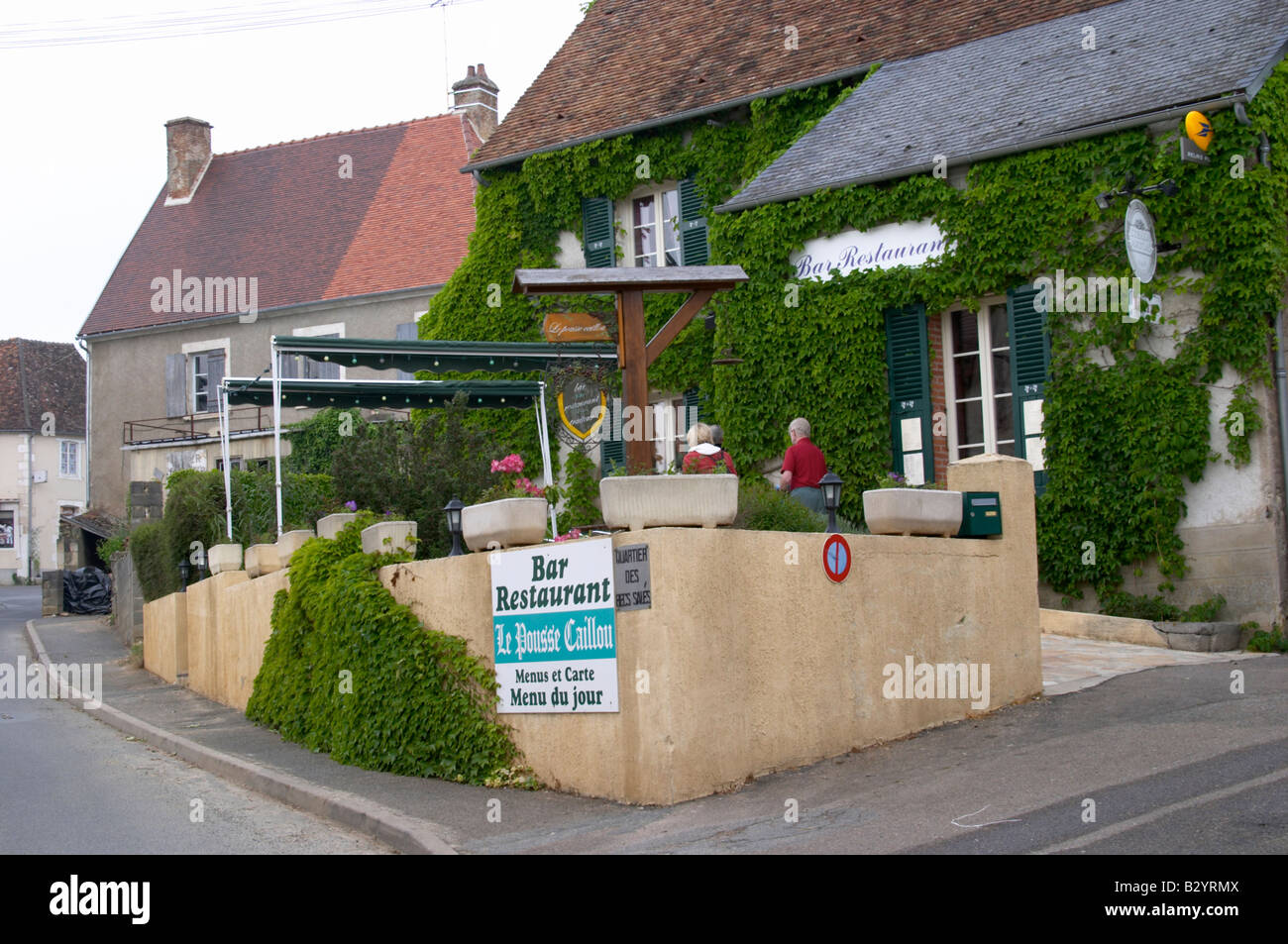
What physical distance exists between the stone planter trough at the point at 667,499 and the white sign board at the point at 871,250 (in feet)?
26.6

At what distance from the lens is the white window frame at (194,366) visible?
34406mm

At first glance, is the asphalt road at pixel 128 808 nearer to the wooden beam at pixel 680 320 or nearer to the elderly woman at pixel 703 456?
the elderly woman at pixel 703 456

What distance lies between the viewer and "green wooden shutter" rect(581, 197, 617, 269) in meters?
20.6

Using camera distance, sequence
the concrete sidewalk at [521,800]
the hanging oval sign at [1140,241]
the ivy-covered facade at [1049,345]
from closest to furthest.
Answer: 1. the concrete sidewalk at [521,800]
2. the ivy-covered facade at [1049,345]
3. the hanging oval sign at [1140,241]

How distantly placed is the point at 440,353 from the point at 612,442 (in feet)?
13.9

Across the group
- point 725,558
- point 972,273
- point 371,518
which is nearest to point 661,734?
point 725,558

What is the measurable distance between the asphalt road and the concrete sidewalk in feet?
0.61

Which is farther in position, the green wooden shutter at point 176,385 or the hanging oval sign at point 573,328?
the green wooden shutter at point 176,385

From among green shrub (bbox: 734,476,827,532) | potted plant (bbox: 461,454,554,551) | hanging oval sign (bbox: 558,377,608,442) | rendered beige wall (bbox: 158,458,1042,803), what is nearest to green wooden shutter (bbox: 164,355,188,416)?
hanging oval sign (bbox: 558,377,608,442)

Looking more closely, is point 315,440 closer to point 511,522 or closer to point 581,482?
point 581,482

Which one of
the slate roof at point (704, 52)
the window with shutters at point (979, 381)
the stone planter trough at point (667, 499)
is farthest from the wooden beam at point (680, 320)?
the slate roof at point (704, 52)

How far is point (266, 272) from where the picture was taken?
34281 millimetres

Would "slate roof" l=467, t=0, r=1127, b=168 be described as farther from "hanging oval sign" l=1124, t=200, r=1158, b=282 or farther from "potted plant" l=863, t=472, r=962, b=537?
"potted plant" l=863, t=472, r=962, b=537

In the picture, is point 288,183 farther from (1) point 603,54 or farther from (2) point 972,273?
(2) point 972,273
